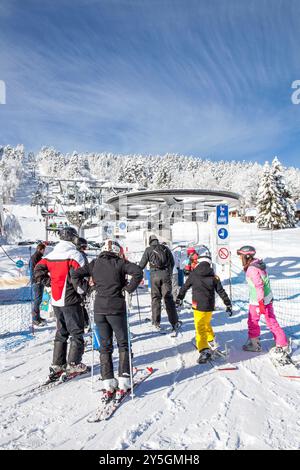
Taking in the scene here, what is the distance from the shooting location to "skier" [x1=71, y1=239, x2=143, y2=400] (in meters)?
4.21

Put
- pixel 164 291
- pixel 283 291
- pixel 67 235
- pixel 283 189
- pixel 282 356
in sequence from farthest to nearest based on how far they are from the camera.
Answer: pixel 283 189
pixel 283 291
pixel 164 291
pixel 282 356
pixel 67 235

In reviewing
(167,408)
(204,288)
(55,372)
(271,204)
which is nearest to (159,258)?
(204,288)

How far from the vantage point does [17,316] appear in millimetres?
9203

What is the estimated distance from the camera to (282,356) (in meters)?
5.15

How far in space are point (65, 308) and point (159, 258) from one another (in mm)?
2925

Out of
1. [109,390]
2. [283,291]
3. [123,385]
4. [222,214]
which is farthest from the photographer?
[283,291]

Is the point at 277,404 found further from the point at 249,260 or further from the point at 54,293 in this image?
the point at 54,293

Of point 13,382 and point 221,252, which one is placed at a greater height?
point 221,252

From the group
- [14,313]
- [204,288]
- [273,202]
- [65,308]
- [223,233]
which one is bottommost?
A: [14,313]

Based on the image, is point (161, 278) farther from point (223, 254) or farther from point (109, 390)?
point (223, 254)

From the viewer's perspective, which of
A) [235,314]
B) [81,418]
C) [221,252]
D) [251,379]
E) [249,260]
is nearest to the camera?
[81,418]

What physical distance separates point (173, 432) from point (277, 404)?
57.1 inches

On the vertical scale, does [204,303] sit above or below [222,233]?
below
